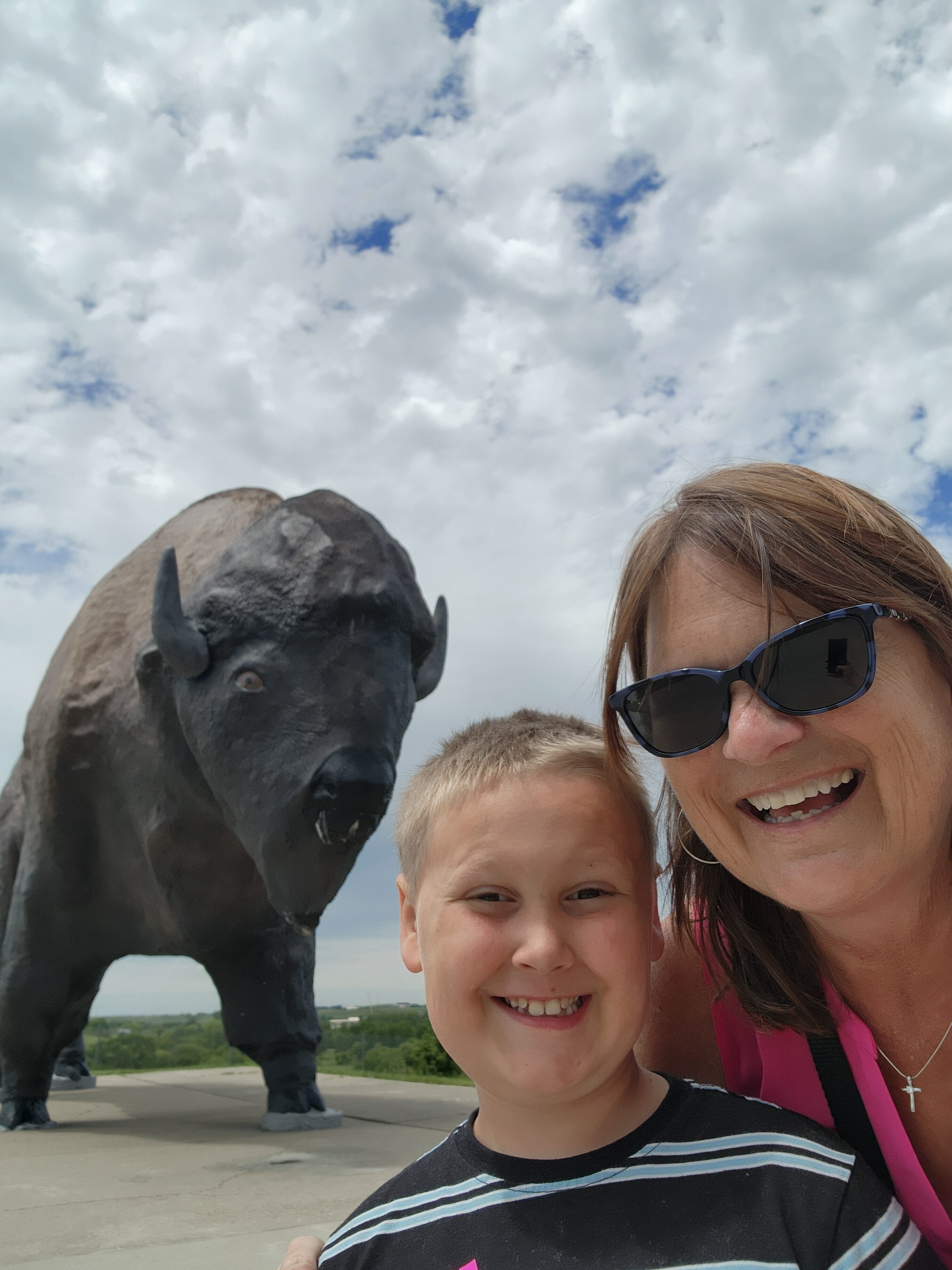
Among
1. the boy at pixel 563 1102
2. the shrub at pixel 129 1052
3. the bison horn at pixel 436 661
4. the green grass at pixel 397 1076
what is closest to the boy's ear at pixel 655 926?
the boy at pixel 563 1102

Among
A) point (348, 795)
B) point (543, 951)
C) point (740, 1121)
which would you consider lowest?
point (740, 1121)

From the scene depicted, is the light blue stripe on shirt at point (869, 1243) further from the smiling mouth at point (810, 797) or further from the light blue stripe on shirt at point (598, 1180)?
the smiling mouth at point (810, 797)

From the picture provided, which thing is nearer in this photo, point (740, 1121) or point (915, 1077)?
point (740, 1121)

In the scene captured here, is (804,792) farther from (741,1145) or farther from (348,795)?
(348,795)

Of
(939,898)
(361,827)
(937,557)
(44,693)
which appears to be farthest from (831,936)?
(44,693)

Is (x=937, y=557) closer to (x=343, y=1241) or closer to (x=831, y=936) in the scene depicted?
(x=831, y=936)

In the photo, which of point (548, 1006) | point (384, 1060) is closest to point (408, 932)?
point (548, 1006)

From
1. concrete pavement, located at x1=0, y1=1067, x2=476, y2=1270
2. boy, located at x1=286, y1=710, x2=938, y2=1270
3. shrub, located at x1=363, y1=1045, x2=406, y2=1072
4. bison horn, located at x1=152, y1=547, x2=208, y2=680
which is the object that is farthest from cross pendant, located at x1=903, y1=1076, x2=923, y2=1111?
shrub, located at x1=363, y1=1045, x2=406, y2=1072

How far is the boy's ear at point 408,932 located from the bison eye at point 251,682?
2.96m

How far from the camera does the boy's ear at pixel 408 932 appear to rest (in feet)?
6.14

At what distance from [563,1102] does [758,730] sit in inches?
→ 25.1

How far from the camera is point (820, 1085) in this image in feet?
6.02

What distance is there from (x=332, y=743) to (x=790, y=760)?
3108mm

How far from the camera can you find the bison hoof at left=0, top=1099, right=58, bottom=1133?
6238 mm
